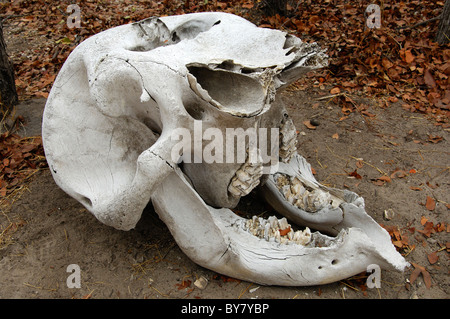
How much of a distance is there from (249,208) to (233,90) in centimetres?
121

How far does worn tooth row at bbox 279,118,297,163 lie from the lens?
10.2ft

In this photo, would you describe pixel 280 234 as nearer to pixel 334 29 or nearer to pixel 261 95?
→ pixel 261 95

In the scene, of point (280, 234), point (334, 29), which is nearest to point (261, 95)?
point (280, 234)

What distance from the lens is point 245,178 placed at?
2.69 m

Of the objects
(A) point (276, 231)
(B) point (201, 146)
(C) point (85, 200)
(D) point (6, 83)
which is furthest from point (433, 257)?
(D) point (6, 83)

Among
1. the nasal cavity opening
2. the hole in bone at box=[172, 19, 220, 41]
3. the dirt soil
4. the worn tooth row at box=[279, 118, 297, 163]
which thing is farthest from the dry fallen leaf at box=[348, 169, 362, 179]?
the hole in bone at box=[172, 19, 220, 41]

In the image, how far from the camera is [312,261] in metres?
2.62

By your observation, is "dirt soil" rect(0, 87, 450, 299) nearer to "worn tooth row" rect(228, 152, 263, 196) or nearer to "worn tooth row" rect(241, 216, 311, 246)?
"worn tooth row" rect(241, 216, 311, 246)

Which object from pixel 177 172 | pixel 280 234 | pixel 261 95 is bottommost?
pixel 280 234

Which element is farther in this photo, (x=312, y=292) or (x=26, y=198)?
(x=26, y=198)

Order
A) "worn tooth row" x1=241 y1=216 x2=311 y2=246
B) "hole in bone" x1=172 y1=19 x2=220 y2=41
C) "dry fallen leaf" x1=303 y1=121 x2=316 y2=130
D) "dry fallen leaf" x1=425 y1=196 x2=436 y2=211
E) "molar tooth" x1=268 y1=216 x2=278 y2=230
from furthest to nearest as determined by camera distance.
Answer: "dry fallen leaf" x1=303 y1=121 x2=316 y2=130, "dry fallen leaf" x1=425 y1=196 x2=436 y2=211, "hole in bone" x1=172 y1=19 x2=220 y2=41, "molar tooth" x1=268 y1=216 x2=278 y2=230, "worn tooth row" x1=241 y1=216 x2=311 y2=246

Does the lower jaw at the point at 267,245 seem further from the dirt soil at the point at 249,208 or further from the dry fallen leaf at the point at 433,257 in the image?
the dry fallen leaf at the point at 433,257

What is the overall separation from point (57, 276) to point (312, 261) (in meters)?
1.73

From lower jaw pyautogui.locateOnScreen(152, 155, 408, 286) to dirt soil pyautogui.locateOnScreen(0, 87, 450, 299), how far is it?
6.6 inches
